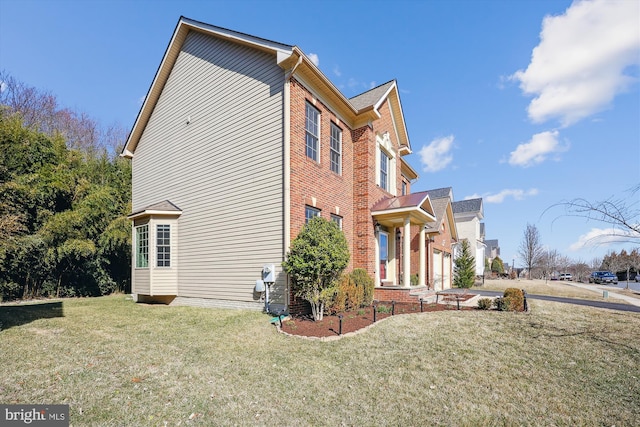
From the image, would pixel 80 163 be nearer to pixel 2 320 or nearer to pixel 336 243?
pixel 2 320

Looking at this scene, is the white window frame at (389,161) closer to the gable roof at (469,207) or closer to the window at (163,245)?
the window at (163,245)

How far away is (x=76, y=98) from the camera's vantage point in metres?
22.0

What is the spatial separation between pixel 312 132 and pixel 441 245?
14309 millimetres

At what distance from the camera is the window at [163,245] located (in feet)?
40.9

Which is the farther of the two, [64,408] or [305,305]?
[305,305]

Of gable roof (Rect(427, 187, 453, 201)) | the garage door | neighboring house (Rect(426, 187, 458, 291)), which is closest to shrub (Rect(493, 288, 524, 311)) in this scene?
neighboring house (Rect(426, 187, 458, 291))

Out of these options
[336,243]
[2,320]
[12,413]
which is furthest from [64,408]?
[2,320]

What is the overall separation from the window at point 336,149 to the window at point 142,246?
7718mm

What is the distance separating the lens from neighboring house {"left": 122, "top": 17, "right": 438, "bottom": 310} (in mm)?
9641

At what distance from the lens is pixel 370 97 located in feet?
44.9

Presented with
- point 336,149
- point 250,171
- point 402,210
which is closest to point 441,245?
point 402,210

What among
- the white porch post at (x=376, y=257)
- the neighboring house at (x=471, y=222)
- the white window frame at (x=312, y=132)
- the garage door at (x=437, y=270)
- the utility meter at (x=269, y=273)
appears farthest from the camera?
the neighboring house at (x=471, y=222)

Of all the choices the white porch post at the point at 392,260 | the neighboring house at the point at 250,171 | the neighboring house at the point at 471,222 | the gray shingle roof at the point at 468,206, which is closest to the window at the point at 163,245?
the neighboring house at the point at 250,171

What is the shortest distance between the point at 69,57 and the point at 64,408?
48.2ft
